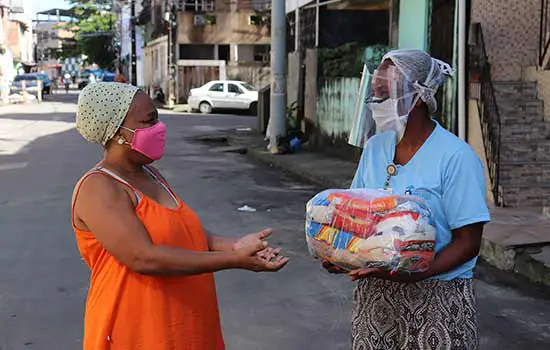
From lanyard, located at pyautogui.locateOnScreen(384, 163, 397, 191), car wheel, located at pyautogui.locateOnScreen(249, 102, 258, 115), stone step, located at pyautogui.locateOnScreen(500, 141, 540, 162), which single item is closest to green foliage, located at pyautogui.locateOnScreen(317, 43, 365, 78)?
stone step, located at pyautogui.locateOnScreen(500, 141, 540, 162)

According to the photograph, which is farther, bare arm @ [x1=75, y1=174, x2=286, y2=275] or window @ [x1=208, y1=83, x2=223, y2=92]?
window @ [x1=208, y1=83, x2=223, y2=92]

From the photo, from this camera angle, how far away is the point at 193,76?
119 ft

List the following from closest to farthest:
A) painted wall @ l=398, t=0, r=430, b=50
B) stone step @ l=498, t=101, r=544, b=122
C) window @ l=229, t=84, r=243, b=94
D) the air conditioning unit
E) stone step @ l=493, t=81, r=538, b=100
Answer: stone step @ l=498, t=101, r=544, b=122 < stone step @ l=493, t=81, r=538, b=100 < painted wall @ l=398, t=0, r=430, b=50 < window @ l=229, t=84, r=243, b=94 < the air conditioning unit

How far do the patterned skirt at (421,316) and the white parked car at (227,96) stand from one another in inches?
1155

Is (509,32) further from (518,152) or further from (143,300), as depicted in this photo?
(143,300)

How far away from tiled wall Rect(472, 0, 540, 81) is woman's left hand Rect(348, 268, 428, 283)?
28.3 feet

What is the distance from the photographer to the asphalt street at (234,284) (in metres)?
5.29

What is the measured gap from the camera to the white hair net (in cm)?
262

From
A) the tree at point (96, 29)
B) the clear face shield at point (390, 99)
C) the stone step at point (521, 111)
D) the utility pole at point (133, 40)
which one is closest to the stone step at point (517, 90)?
the stone step at point (521, 111)

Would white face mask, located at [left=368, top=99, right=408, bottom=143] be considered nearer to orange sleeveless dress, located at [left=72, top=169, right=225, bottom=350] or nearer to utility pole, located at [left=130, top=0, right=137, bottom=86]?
orange sleeveless dress, located at [left=72, top=169, right=225, bottom=350]

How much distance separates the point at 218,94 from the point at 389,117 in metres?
29.8

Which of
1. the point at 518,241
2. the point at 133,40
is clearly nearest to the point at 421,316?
the point at 518,241

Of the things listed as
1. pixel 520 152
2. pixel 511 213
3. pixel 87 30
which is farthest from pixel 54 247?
pixel 87 30

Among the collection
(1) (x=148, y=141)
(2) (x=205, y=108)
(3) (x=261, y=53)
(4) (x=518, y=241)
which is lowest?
(4) (x=518, y=241)
